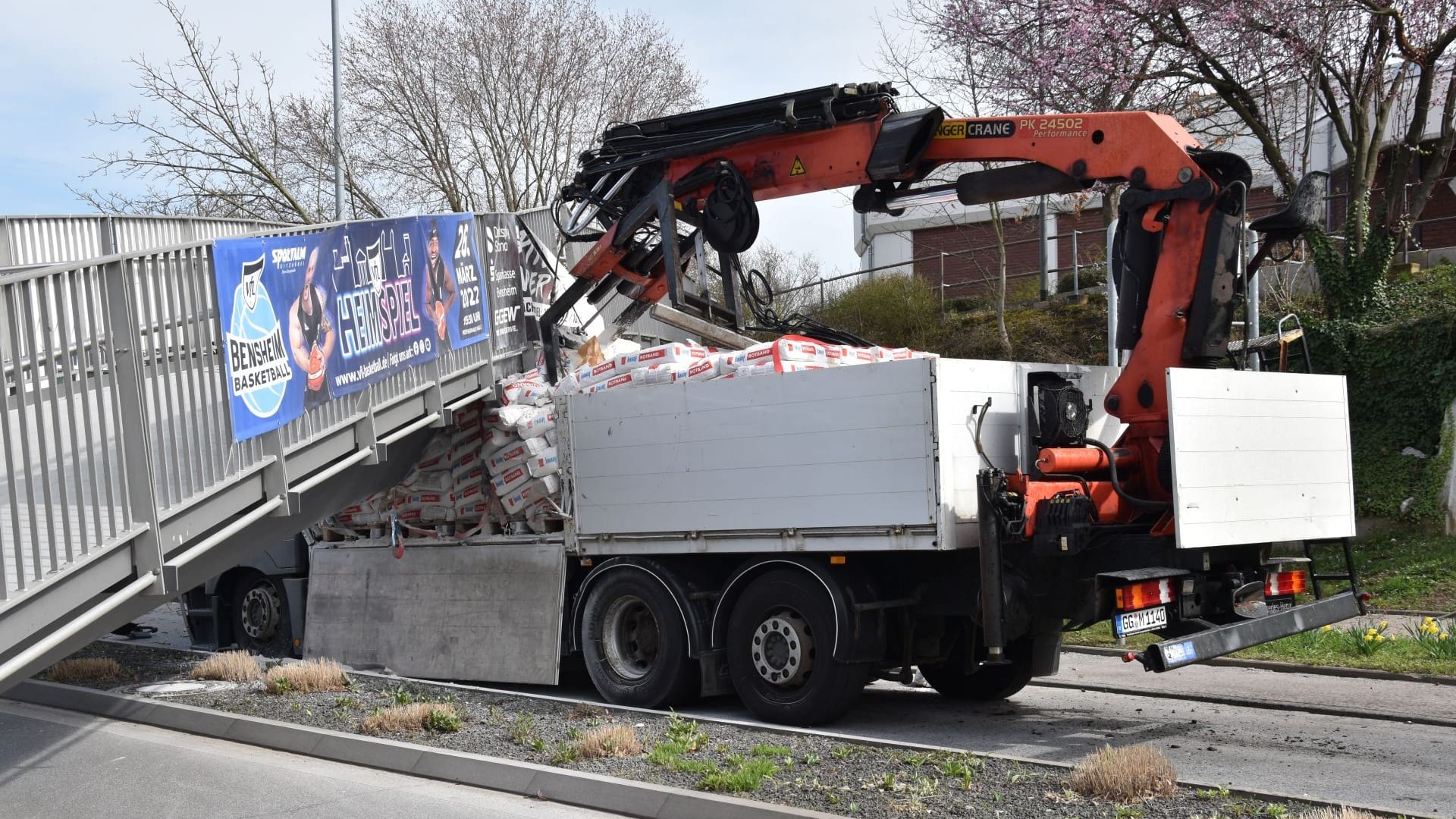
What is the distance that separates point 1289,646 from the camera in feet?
38.5

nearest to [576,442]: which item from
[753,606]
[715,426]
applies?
[715,426]

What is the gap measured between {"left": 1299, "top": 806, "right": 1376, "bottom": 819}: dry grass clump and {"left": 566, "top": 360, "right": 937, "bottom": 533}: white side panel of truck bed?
10.1 feet

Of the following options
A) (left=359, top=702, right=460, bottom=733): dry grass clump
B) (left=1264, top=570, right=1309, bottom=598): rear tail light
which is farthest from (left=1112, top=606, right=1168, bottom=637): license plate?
(left=359, top=702, right=460, bottom=733): dry grass clump

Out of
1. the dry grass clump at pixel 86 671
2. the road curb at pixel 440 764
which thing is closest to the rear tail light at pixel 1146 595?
the road curb at pixel 440 764

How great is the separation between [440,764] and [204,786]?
1.41m

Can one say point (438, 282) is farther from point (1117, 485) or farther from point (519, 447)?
point (1117, 485)

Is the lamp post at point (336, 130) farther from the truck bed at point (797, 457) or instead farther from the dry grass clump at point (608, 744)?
the dry grass clump at point (608, 744)

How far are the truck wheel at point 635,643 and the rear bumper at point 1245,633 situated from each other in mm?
3532

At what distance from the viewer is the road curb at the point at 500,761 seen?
6441mm

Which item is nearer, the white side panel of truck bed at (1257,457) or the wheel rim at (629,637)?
the white side panel of truck bed at (1257,457)

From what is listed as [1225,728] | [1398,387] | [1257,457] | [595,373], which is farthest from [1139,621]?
[1398,387]

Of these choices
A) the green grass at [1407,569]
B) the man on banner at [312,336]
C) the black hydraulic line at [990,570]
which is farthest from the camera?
the green grass at [1407,569]

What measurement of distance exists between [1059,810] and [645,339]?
916 cm

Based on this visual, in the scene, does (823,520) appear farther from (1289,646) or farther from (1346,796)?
(1289,646)
